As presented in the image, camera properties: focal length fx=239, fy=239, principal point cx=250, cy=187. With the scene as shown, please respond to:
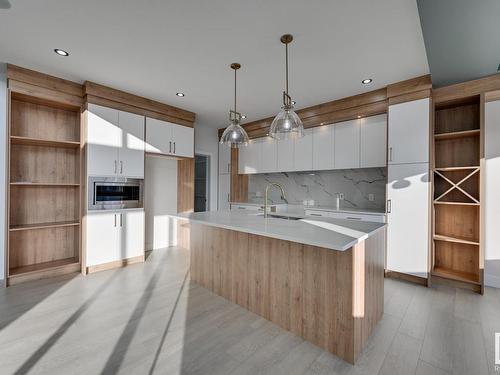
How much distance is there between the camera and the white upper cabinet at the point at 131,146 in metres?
3.54

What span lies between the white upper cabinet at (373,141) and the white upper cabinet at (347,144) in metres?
0.09

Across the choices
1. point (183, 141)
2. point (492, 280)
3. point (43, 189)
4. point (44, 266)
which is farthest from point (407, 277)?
point (43, 189)

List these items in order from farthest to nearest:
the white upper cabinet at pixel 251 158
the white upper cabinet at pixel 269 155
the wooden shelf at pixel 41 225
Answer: the white upper cabinet at pixel 251 158 < the white upper cabinet at pixel 269 155 < the wooden shelf at pixel 41 225

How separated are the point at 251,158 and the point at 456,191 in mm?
3414

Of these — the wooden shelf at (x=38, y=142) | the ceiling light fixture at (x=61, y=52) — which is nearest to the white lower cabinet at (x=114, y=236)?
the wooden shelf at (x=38, y=142)

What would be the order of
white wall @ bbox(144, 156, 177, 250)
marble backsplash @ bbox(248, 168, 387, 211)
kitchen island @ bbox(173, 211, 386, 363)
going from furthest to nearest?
white wall @ bbox(144, 156, 177, 250) → marble backsplash @ bbox(248, 168, 387, 211) → kitchen island @ bbox(173, 211, 386, 363)

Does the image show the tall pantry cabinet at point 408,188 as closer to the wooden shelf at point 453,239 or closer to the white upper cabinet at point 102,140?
the wooden shelf at point 453,239

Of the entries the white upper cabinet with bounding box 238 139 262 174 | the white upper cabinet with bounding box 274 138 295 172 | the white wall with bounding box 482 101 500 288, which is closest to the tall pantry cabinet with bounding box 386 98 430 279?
the white wall with bounding box 482 101 500 288

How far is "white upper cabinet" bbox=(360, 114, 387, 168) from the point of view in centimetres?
345

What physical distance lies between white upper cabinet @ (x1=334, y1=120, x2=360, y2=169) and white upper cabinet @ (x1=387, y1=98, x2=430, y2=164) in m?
0.54

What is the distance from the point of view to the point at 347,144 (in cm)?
379

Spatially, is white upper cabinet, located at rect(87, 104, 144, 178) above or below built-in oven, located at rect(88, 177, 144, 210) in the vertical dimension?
above

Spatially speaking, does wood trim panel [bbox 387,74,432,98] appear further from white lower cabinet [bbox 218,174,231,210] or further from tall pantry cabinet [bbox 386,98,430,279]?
white lower cabinet [bbox 218,174,231,210]

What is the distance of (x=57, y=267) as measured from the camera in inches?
125
